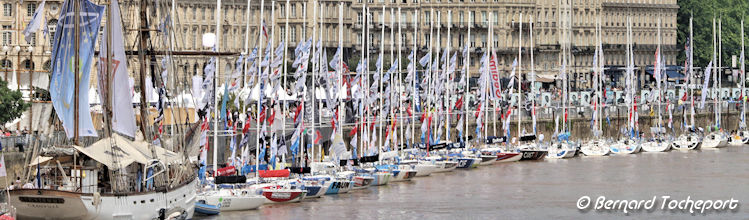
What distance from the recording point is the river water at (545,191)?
8150 centimetres

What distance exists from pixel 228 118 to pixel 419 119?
31.0m

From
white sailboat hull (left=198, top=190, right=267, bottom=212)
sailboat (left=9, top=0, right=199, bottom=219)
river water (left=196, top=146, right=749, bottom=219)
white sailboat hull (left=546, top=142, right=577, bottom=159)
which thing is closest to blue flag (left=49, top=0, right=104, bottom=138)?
sailboat (left=9, top=0, right=199, bottom=219)

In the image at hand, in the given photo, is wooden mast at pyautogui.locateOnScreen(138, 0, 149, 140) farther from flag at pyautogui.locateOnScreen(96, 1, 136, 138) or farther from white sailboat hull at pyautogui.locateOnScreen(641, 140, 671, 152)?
white sailboat hull at pyautogui.locateOnScreen(641, 140, 671, 152)

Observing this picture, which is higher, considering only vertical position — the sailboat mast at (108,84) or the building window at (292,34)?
the building window at (292,34)

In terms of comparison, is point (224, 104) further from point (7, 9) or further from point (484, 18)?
point (484, 18)

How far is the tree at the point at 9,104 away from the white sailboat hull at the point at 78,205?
1043 inches

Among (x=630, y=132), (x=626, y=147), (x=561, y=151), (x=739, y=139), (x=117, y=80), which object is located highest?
(x=117, y=80)

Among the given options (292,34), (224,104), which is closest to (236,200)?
(224,104)

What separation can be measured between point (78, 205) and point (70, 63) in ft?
18.5

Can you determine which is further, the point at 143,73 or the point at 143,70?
the point at 143,73

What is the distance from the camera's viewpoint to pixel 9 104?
3605 inches

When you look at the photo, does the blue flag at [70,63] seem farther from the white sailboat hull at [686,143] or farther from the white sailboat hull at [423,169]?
the white sailboat hull at [686,143]

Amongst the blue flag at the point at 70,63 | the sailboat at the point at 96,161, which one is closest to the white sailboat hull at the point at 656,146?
the sailboat at the point at 96,161

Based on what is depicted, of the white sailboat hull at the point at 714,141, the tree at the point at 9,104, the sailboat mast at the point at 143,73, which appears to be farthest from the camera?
the white sailboat hull at the point at 714,141
